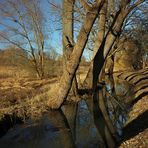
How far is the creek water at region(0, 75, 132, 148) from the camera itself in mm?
9633

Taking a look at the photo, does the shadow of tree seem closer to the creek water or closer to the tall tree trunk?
the creek water

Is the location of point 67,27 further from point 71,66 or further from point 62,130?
point 62,130

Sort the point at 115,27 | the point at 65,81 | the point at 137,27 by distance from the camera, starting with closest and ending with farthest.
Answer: the point at 65,81, the point at 115,27, the point at 137,27

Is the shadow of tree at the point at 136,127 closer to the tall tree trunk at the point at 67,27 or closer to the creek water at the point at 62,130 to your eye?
the creek water at the point at 62,130

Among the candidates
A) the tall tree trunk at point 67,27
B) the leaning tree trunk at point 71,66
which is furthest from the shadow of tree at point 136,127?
the tall tree trunk at point 67,27

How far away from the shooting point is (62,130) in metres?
11.2

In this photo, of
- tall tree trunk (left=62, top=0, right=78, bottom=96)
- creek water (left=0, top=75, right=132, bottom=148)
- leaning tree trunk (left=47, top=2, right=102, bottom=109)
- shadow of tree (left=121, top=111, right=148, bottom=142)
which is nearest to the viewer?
shadow of tree (left=121, top=111, right=148, bottom=142)

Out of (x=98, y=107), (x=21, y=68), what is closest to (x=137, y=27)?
(x=21, y=68)

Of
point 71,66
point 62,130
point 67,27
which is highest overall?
point 67,27

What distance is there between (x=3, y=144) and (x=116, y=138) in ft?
11.6

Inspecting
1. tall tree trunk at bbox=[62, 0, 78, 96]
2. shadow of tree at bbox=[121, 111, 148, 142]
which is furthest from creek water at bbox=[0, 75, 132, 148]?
tall tree trunk at bbox=[62, 0, 78, 96]

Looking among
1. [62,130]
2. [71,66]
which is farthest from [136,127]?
[71,66]

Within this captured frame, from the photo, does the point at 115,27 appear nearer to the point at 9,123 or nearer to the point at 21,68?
the point at 9,123

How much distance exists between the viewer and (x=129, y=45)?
45375 millimetres
